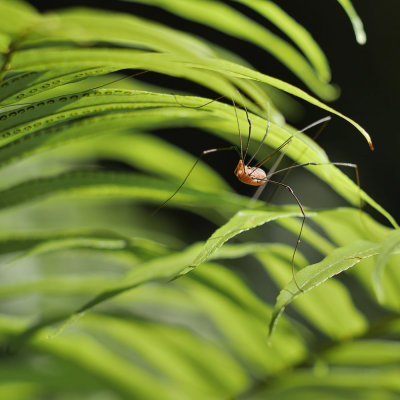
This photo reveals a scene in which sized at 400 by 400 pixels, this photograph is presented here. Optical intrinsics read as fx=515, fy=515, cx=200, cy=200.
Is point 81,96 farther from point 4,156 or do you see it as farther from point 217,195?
point 217,195

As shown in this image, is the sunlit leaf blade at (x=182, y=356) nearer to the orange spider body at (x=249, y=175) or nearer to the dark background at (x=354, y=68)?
the orange spider body at (x=249, y=175)

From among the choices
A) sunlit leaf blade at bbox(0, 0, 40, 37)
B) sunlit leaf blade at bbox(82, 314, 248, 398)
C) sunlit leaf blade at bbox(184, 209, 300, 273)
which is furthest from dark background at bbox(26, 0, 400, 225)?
sunlit leaf blade at bbox(0, 0, 40, 37)

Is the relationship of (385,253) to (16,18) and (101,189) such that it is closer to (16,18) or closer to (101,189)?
(16,18)

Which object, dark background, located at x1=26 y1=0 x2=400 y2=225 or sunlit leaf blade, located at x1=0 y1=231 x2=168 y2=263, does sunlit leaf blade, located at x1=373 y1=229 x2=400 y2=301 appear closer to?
sunlit leaf blade, located at x1=0 y1=231 x2=168 y2=263

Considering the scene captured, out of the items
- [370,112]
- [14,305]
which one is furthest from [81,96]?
[370,112]

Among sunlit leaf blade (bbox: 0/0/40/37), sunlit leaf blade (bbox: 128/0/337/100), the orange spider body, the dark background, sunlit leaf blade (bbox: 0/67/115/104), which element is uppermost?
the dark background

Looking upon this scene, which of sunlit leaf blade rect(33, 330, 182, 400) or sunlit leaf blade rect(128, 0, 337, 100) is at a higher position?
sunlit leaf blade rect(128, 0, 337, 100)

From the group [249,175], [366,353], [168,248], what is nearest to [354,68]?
[249,175]
